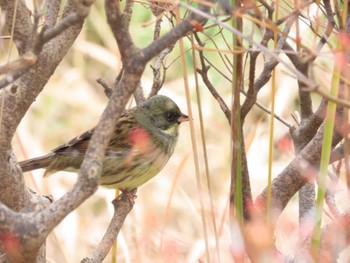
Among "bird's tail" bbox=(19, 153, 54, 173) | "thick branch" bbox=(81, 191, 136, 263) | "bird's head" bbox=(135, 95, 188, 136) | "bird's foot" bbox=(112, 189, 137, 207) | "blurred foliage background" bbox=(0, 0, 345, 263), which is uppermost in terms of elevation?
"blurred foliage background" bbox=(0, 0, 345, 263)

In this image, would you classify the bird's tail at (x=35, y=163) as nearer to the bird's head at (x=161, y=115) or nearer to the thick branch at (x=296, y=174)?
the bird's head at (x=161, y=115)

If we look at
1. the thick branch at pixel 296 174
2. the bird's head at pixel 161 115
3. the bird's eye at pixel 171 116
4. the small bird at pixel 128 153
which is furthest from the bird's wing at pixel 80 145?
the thick branch at pixel 296 174

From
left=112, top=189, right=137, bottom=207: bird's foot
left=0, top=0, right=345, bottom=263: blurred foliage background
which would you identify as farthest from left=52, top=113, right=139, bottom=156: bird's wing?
left=0, top=0, right=345, bottom=263: blurred foliage background

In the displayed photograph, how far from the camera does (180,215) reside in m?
4.50

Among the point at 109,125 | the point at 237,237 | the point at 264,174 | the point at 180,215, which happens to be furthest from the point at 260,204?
the point at 180,215

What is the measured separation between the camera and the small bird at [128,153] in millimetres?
2828

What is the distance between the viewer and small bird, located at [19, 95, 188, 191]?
2828 mm

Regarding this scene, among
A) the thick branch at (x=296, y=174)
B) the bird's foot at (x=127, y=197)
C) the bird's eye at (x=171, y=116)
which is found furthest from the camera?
the bird's eye at (x=171, y=116)

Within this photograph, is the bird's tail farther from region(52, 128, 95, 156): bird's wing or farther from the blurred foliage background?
the blurred foliage background

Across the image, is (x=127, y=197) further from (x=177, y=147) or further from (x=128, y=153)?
(x=177, y=147)

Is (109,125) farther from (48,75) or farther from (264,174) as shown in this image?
(264,174)

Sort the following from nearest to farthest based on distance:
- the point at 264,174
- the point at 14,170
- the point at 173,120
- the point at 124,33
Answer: the point at 124,33 → the point at 14,170 → the point at 173,120 → the point at 264,174

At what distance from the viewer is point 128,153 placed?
2883 millimetres

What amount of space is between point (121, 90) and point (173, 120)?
1.75 meters
